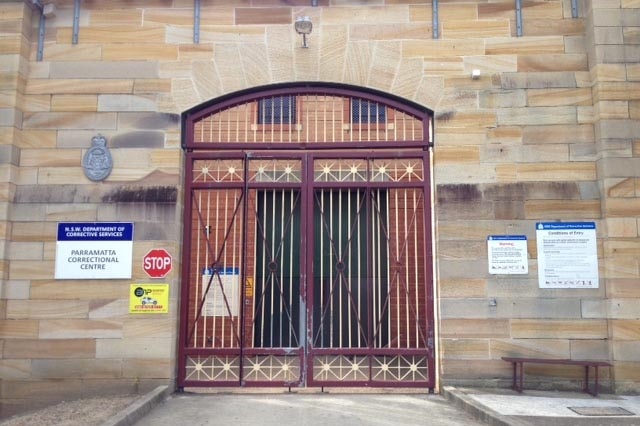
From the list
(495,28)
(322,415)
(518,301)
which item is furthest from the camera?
(495,28)

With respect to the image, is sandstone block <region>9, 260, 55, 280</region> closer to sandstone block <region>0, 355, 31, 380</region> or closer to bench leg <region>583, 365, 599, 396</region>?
sandstone block <region>0, 355, 31, 380</region>

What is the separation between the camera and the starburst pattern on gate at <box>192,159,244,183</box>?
8.26 m

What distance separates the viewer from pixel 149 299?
7.75m

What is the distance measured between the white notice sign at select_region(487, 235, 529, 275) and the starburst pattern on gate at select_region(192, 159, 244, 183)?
11.2 ft

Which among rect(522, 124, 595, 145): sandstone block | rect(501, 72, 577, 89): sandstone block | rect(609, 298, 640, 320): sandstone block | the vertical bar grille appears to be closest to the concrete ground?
rect(609, 298, 640, 320): sandstone block

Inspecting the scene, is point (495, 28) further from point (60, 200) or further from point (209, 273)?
point (60, 200)

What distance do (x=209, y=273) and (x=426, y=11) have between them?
15.0 ft

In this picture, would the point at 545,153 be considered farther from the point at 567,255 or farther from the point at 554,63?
the point at 567,255

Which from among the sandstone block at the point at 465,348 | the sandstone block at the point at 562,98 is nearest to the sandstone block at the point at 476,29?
the sandstone block at the point at 562,98

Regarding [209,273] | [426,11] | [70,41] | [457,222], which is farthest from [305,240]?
[70,41]

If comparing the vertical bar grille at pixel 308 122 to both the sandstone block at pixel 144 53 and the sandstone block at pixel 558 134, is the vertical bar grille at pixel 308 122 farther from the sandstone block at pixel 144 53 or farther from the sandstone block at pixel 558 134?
the sandstone block at pixel 558 134

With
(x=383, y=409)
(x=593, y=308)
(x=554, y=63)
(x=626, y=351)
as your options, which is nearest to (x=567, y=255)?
(x=593, y=308)

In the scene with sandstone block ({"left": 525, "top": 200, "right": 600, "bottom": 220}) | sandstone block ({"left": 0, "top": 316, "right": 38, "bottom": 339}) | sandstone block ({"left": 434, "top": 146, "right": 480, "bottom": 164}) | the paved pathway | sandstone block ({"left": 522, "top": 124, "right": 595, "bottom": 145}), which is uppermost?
sandstone block ({"left": 522, "top": 124, "right": 595, "bottom": 145})

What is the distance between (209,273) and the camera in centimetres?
807
